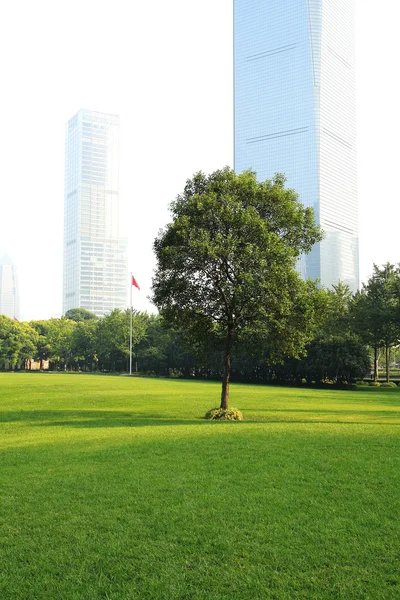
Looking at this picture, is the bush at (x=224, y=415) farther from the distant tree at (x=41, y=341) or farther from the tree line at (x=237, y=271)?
the distant tree at (x=41, y=341)

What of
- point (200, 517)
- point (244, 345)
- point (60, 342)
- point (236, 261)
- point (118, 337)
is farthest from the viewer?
point (60, 342)

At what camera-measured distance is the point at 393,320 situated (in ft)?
200

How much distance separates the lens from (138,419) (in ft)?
72.3

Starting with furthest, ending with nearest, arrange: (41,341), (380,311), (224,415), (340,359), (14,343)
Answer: (41,341) < (14,343) < (340,359) < (380,311) < (224,415)

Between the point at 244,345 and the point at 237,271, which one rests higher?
the point at 237,271

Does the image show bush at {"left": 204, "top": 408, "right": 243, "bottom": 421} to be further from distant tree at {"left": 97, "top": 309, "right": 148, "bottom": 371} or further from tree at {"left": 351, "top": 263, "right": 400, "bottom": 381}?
distant tree at {"left": 97, "top": 309, "right": 148, "bottom": 371}

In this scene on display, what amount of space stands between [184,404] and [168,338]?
60.1m

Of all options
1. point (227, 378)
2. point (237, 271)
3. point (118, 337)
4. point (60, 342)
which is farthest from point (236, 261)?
point (60, 342)

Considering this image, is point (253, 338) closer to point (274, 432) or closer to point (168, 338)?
point (274, 432)

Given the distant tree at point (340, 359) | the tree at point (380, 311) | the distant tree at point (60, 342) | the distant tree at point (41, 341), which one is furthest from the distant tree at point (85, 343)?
the tree at point (380, 311)

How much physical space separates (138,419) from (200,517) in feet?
48.1

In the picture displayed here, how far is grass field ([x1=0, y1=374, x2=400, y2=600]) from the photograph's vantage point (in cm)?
562

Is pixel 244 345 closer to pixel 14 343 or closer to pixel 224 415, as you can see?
pixel 224 415

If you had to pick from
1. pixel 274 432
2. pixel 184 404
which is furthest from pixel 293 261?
pixel 184 404
